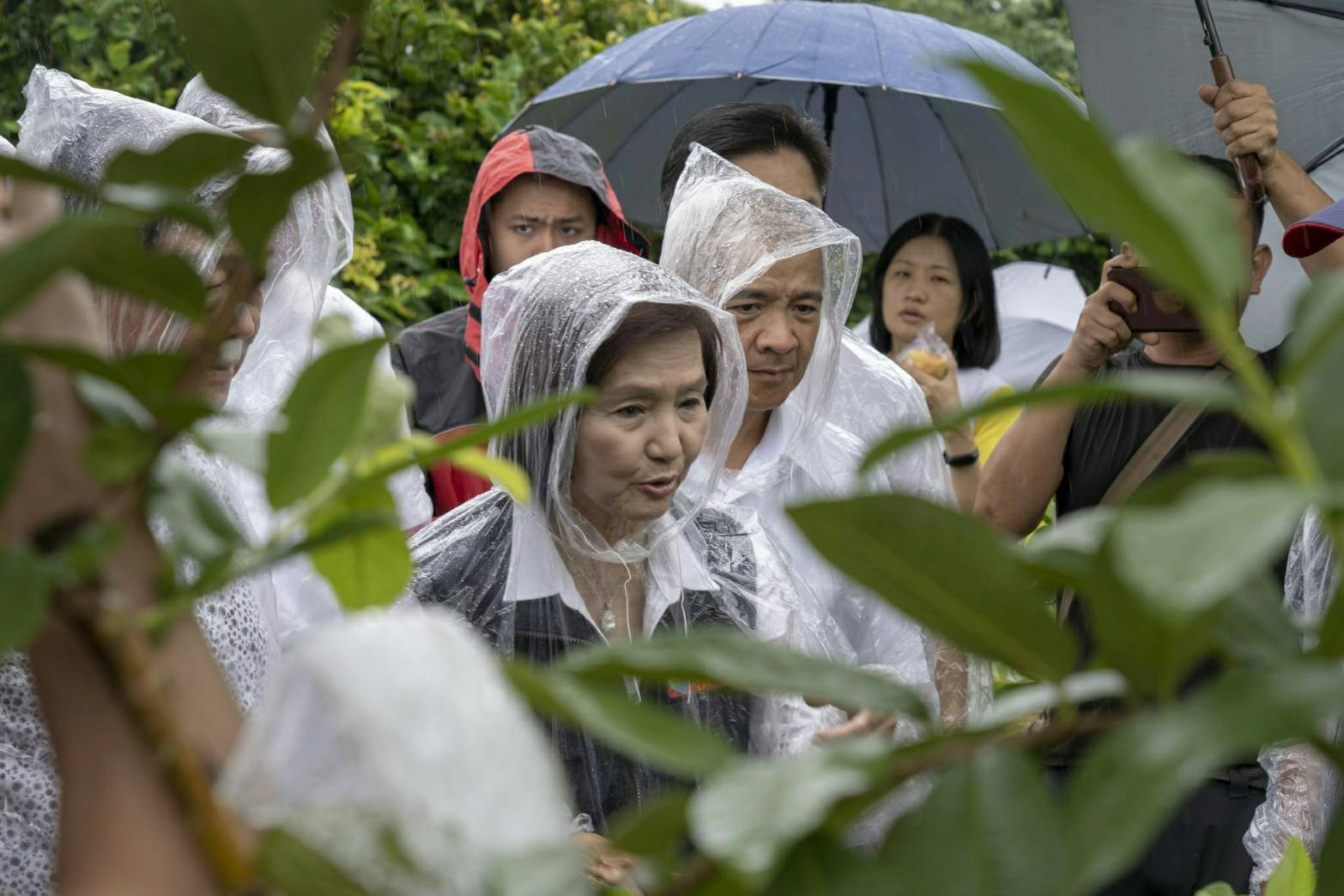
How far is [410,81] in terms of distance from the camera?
609cm

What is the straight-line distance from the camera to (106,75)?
5.29 m

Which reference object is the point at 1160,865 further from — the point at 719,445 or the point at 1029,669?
the point at 1029,669

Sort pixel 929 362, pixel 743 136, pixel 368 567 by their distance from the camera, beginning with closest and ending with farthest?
pixel 368 567
pixel 743 136
pixel 929 362

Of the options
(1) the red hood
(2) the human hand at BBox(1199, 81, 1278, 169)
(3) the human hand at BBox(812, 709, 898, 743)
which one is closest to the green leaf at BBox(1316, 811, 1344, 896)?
(3) the human hand at BBox(812, 709, 898, 743)

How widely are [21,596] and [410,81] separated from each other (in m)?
5.95

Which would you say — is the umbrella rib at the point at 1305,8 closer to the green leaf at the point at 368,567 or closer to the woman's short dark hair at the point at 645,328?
the woman's short dark hair at the point at 645,328

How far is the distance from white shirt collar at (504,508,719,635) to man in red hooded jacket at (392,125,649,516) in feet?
2.93

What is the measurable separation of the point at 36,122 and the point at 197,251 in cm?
50

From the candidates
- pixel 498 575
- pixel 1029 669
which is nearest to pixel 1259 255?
pixel 498 575

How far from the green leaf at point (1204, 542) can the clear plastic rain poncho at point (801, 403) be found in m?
2.42

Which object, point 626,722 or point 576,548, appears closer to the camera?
point 626,722

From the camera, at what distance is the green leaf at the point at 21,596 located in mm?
415

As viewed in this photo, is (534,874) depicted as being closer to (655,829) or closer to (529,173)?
(655,829)

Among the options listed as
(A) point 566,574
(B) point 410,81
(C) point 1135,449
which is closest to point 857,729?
(A) point 566,574
